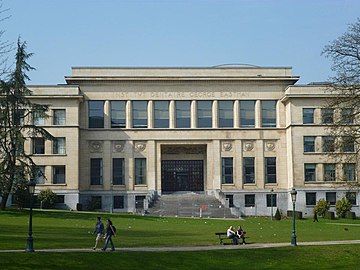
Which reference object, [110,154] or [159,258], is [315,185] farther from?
[159,258]

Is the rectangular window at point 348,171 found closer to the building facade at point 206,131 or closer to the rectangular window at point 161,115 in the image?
the building facade at point 206,131

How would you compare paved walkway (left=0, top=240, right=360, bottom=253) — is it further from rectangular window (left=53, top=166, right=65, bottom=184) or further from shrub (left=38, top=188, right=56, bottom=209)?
rectangular window (left=53, top=166, right=65, bottom=184)

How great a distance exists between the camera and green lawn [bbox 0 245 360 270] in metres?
32.0

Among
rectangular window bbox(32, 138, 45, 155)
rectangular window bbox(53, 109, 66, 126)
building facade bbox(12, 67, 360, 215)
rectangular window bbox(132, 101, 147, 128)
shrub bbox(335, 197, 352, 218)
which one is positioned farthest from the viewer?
rectangular window bbox(132, 101, 147, 128)

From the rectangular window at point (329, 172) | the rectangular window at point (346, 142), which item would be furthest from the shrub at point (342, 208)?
the rectangular window at point (346, 142)

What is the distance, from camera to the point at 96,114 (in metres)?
87.1

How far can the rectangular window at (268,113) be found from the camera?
88.2 metres

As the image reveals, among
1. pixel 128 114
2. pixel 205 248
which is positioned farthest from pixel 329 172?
pixel 205 248

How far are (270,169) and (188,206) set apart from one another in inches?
545

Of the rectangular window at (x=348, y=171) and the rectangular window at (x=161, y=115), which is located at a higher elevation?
the rectangular window at (x=161, y=115)

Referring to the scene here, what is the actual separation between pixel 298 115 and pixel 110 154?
23484 mm

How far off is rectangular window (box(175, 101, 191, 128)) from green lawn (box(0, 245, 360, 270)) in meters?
50.2

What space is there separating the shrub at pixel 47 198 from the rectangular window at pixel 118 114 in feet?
40.1

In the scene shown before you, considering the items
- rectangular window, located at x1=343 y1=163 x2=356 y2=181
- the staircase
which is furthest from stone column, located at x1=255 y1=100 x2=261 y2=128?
rectangular window, located at x1=343 y1=163 x2=356 y2=181
